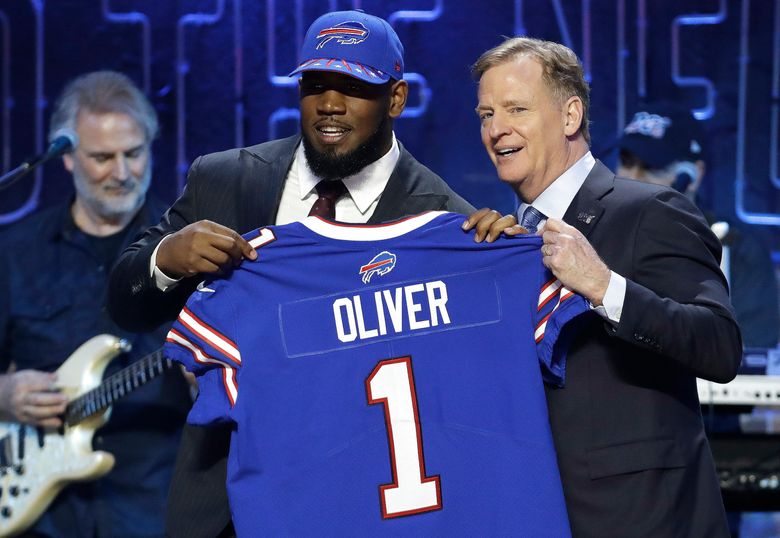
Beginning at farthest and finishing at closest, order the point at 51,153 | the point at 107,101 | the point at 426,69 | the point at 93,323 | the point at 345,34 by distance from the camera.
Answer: the point at 426,69 → the point at 107,101 → the point at 93,323 → the point at 51,153 → the point at 345,34

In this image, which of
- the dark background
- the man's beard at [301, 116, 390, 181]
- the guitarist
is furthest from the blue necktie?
the dark background

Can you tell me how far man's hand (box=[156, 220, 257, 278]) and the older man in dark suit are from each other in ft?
1.49

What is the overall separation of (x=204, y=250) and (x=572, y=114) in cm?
80

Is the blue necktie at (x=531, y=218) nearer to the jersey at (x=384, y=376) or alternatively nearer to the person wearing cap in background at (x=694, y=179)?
the jersey at (x=384, y=376)

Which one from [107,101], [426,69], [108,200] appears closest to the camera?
[108,200]

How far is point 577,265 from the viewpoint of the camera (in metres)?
1.99

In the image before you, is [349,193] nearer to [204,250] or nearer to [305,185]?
[305,185]

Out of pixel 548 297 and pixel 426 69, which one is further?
pixel 426 69

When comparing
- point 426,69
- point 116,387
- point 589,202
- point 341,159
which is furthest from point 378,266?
point 426,69

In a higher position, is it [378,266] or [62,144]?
[62,144]

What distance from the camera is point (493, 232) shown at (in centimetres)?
214

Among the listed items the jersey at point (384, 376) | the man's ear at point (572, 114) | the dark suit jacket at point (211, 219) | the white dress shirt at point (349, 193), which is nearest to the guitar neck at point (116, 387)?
the dark suit jacket at point (211, 219)

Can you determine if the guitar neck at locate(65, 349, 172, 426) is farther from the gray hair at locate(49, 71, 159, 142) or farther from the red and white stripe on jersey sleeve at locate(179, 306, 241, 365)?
the red and white stripe on jersey sleeve at locate(179, 306, 241, 365)

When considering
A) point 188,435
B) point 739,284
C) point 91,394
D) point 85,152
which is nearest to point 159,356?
point 91,394
